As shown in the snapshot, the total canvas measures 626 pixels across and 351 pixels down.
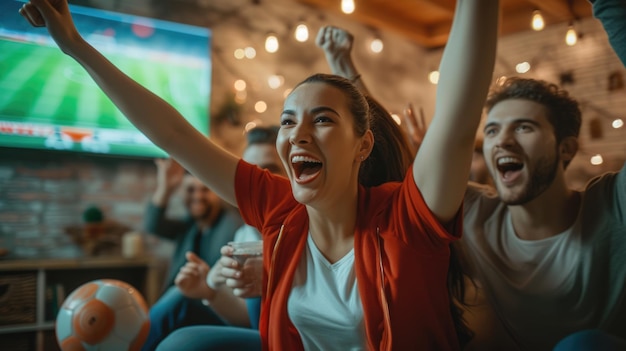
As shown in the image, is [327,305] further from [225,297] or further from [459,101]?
[225,297]

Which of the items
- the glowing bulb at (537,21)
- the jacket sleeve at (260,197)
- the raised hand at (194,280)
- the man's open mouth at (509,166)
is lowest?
the raised hand at (194,280)

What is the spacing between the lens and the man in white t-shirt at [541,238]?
2.95 ft

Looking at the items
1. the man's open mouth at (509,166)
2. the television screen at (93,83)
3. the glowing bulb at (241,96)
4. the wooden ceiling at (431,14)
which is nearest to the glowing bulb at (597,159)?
the man's open mouth at (509,166)

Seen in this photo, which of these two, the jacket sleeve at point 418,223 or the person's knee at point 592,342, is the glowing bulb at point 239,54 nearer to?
the jacket sleeve at point 418,223

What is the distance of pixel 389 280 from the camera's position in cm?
79

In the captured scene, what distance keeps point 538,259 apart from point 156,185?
2.32 m

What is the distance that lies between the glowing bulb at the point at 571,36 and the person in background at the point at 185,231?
1.06 meters

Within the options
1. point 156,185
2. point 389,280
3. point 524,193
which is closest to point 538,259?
point 524,193

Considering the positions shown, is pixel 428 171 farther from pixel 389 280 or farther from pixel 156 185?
pixel 156 185

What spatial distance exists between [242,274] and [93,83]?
1797mm

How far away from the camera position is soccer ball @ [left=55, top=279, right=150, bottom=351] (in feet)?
3.71

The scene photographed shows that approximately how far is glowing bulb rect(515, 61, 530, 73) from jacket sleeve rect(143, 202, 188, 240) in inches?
76.4

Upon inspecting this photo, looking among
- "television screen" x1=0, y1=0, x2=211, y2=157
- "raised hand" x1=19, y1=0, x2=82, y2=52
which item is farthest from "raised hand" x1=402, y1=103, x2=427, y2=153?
"television screen" x1=0, y1=0, x2=211, y2=157

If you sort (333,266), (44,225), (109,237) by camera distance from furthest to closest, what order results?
(109,237)
(44,225)
(333,266)
